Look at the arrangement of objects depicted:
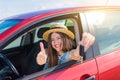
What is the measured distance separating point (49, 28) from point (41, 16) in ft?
1.50

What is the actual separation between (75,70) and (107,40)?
2.31 ft

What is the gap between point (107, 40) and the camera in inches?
162

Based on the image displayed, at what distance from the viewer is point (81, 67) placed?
3672mm

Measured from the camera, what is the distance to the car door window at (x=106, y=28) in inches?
157

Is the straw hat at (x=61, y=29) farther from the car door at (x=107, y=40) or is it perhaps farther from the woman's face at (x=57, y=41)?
the car door at (x=107, y=40)

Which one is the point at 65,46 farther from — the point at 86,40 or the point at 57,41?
the point at 86,40

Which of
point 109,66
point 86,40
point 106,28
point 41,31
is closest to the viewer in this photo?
point 86,40

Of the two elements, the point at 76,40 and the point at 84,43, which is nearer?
the point at 84,43

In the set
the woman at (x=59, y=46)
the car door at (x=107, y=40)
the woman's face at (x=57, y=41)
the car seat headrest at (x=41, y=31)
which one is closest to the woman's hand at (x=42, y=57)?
the woman at (x=59, y=46)

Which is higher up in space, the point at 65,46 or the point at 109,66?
the point at 65,46

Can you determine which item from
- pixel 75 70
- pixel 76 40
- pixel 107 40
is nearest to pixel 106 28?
pixel 107 40

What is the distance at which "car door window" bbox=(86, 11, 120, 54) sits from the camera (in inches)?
157

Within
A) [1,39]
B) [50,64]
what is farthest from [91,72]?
[1,39]

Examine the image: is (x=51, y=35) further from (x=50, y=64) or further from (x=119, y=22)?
(x=119, y=22)
